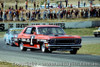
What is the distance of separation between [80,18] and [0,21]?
11265 millimetres

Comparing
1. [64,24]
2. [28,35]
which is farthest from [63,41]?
[64,24]

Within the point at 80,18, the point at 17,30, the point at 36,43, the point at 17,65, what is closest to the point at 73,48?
the point at 36,43

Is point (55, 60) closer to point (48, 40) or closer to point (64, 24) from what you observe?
point (48, 40)

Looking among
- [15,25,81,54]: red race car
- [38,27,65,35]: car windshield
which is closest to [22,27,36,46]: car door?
[15,25,81,54]: red race car

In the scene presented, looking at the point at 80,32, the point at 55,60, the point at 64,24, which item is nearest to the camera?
the point at 55,60

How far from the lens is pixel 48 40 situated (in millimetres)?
16875

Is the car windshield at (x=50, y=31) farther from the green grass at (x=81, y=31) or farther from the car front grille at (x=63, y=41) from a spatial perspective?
the green grass at (x=81, y=31)

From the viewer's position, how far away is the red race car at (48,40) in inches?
664

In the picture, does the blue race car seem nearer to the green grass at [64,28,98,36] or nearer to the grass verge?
the grass verge

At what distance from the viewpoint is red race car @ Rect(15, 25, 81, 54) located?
16.9m

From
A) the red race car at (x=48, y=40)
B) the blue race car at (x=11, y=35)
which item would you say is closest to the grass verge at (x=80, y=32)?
the blue race car at (x=11, y=35)

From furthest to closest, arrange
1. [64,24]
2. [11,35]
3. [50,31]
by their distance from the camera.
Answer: [64,24], [11,35], [50,31]

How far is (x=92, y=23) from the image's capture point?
47906 mm

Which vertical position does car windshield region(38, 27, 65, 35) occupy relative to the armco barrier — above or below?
above
